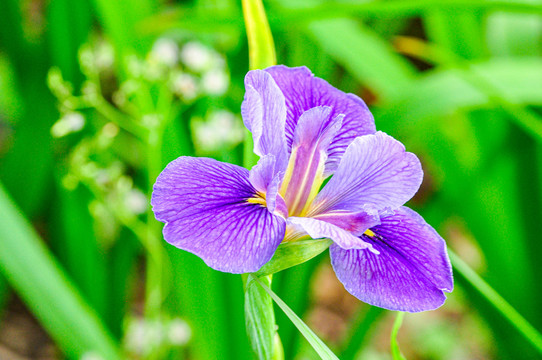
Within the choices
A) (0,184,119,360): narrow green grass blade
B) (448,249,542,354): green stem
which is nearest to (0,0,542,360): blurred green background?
(0,184,119,360): narrow green grass blade

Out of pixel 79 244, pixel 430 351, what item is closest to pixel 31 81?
pixel 79 244

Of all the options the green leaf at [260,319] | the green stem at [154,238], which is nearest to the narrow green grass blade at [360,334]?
the green stem at [154,238]

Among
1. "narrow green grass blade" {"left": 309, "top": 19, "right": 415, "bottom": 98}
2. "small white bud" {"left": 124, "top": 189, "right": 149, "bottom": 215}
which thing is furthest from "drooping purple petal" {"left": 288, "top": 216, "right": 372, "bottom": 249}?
"narrow green grass blade" {"left": 309, "top": 19, "right": 415, "bottom": 98}

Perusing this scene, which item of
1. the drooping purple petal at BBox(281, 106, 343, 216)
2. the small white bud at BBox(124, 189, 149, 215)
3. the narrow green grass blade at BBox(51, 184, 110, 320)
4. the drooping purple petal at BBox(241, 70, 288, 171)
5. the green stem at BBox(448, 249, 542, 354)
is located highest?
the drooping purple petal at BBox(241, 70, 288, 171)

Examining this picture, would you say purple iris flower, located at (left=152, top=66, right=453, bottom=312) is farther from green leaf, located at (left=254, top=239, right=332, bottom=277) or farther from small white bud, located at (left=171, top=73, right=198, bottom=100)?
small white bud, located at (left=171, top=73, right=198, bottom=100)

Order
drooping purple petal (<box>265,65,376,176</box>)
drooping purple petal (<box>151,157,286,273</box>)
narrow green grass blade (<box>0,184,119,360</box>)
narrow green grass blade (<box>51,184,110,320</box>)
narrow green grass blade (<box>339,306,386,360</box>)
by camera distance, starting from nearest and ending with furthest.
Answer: drooping purple petal (<box>151,157,286,273</box>), drooping purple petal (<box>265,65,376,176</box>), narrow green grass blade (<box>0,184,119,360</box>), narrow green grass blade (<box>339,306,386,360</box>), narrow green grass blade (<box>51,184,110,320</box>)

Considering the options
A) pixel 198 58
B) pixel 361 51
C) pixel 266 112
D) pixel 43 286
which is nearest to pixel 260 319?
pixel 266 112

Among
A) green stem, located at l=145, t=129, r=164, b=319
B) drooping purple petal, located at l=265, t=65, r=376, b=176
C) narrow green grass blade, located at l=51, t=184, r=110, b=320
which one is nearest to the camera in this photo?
drooping purple petal, located at l=265, t=65, r=376, b=176

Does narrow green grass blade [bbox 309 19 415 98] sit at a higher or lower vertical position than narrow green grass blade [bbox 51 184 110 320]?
higher

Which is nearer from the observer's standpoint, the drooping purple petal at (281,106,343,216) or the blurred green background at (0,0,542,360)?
the drooping purple petal at (281,106,343,216)
